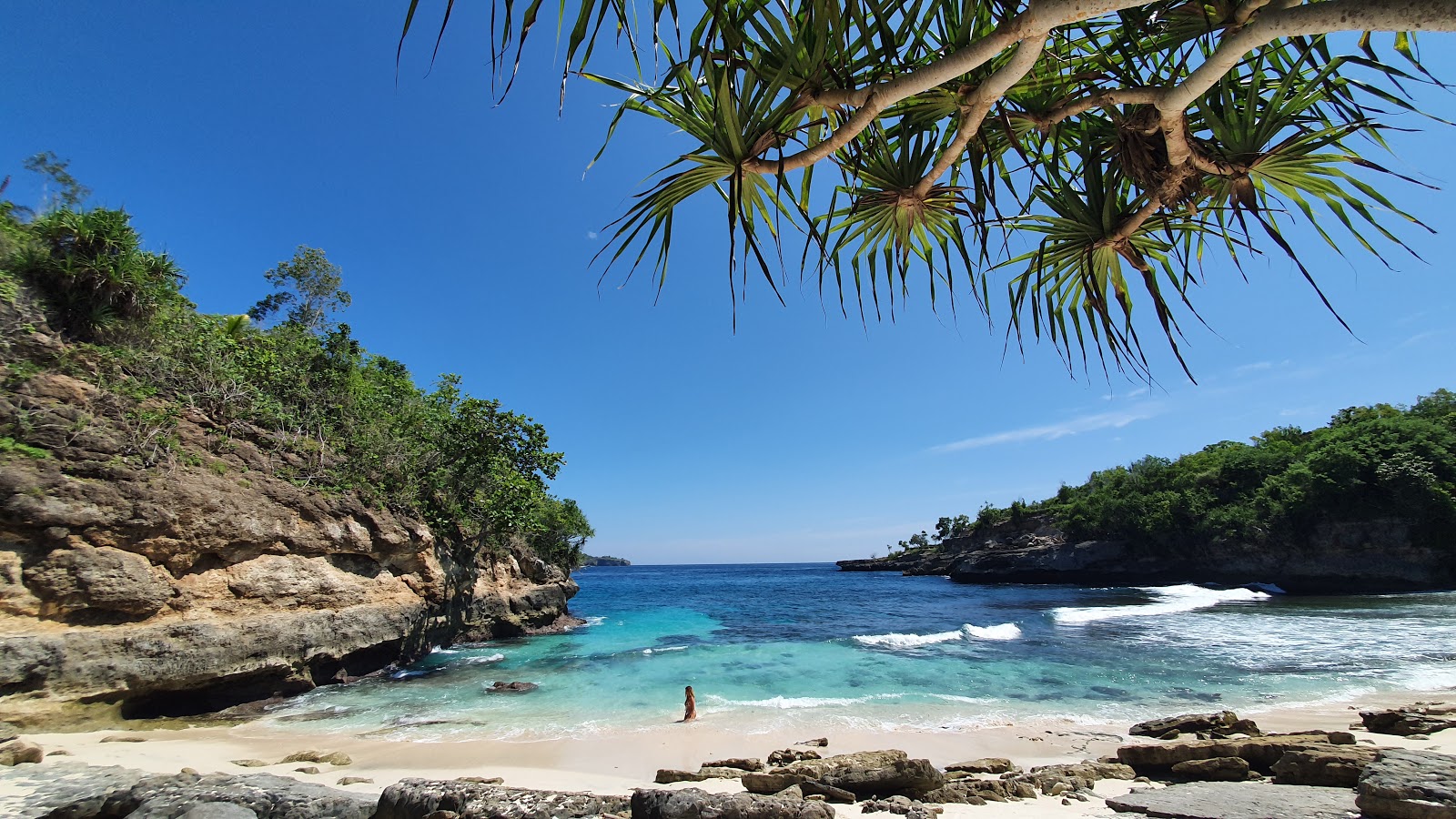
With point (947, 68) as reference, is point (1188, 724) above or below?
below

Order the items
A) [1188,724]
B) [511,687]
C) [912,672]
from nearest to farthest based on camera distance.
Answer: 1. [1188,724]
2. [511,687]
3. [912,672]

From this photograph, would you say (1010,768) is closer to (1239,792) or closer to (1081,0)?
(1239,792)

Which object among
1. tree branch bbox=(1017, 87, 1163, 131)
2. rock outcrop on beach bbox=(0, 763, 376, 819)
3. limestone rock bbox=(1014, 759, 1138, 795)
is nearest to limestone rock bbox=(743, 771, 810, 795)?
limestone rock bbox=(1014, 759, 1138, 795)

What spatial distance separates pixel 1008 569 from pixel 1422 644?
122 ft

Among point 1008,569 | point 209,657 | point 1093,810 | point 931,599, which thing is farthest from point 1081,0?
point 1008,569

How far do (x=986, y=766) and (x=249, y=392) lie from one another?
15205 mm

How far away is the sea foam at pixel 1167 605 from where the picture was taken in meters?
22.8

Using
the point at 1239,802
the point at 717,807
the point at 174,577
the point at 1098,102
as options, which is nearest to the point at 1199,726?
the point at 1239,802

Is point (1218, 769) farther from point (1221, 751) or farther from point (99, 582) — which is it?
point (99, 582)

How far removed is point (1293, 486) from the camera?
31938 mm

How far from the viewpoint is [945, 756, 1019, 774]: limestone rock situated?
6.19 m

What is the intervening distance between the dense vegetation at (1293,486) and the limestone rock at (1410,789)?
120 feet

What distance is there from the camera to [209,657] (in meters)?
8.27

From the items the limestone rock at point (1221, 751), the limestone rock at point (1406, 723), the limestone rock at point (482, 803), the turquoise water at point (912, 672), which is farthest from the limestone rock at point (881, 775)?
the limestone rock at point (1406, 723)
